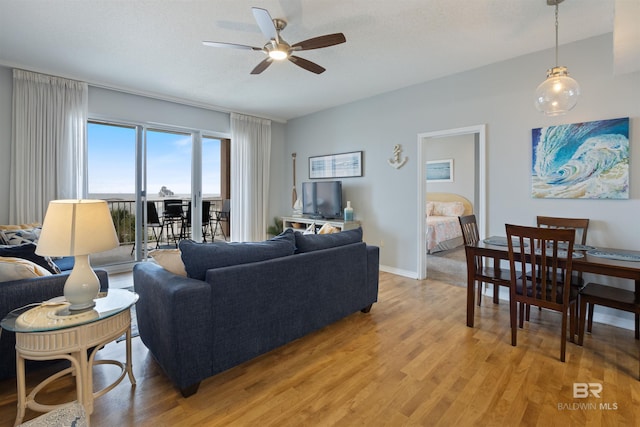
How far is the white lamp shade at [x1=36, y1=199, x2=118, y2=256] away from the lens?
1.51 m

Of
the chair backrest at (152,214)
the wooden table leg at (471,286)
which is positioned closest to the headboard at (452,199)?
the wooden table leg at (471,286)

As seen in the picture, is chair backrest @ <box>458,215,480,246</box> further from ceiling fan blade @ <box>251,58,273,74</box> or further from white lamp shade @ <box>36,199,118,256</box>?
white lamp shade @ <box>36,199,118,256</box>

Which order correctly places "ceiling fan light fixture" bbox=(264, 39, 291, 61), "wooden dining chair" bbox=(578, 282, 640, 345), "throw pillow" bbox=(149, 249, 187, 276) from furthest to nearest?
"ceiling fan light fixture" bbox=(264, 39, 291, 61) < "wooden dining chair" bbox=(578, 282, 640, 345) < "throw pillow" bbox=(149, 249, 187, 276)

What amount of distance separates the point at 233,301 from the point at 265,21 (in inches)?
79.7

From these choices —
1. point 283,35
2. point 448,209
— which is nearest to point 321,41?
point 283,35

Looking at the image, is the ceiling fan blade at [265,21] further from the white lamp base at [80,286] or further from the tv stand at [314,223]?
the tv stand at [314,223]

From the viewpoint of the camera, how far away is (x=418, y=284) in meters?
4.03

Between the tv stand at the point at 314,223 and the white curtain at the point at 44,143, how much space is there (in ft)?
10.1

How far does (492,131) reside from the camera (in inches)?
140

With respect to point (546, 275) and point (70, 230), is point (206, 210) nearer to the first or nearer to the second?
point (70, 230)

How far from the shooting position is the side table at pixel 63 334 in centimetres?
143

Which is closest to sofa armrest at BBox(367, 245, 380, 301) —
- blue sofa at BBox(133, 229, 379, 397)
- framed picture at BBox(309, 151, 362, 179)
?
blue sofa at BBox(133, 229, 379, 397)

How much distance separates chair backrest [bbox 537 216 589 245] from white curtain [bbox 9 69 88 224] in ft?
18.1

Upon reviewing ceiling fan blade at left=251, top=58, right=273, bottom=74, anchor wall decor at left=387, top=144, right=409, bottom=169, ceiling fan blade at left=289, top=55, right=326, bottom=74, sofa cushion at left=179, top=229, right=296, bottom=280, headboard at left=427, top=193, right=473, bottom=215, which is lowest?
sofa cushion at left=179, top=229, right=296, bottom=280
